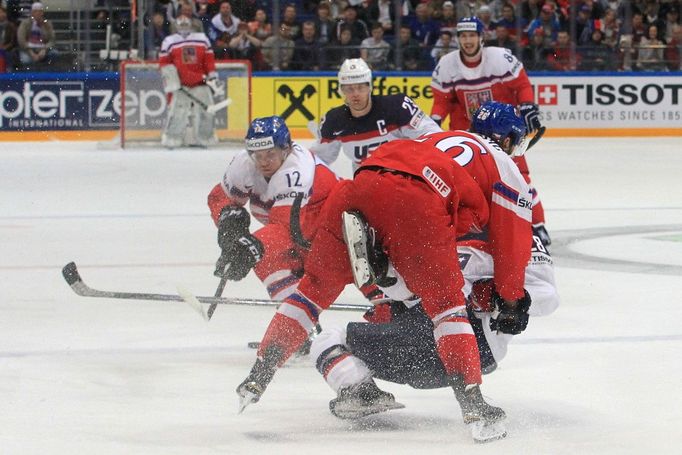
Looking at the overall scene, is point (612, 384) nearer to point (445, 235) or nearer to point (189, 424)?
point (445, 235)

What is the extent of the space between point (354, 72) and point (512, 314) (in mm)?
2583

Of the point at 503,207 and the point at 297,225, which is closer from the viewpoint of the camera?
the point at 503,207

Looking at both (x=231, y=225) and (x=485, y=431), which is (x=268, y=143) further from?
(x=485, y=431)

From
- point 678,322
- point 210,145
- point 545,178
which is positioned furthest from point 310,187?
point 210,145

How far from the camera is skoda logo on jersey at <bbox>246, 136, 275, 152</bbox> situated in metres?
4.58

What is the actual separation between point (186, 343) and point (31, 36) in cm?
1080

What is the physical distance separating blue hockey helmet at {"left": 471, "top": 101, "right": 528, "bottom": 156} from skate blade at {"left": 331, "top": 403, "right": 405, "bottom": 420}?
795 millimetres

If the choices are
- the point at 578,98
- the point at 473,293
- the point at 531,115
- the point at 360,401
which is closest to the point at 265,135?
the point at 473,293

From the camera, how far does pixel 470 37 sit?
7.54 meters

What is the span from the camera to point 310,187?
188 inches

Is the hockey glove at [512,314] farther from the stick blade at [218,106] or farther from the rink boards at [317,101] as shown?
the rink boards at [317,101]

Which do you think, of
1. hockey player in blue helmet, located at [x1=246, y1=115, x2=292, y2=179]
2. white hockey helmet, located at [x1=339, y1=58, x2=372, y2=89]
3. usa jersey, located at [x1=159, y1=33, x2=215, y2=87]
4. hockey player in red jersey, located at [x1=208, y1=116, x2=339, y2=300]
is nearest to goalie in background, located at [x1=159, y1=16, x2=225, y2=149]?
usa jersey, located at [x1=159, y1=33, x2=215, y2=87]

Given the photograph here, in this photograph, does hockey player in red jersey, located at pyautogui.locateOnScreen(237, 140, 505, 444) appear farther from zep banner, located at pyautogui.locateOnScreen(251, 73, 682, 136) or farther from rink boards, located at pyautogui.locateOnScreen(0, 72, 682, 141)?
zep banner, located at pyautogui.locateOnScreen(251, 73, 682, 136)

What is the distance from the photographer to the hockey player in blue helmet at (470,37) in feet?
24.5
